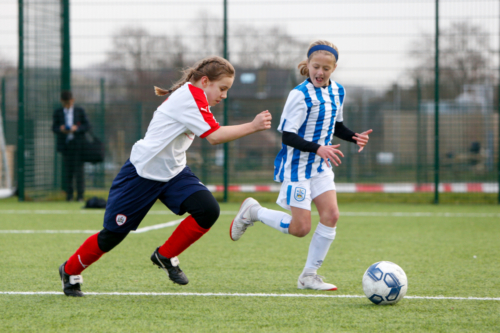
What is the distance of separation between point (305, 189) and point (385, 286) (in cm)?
92

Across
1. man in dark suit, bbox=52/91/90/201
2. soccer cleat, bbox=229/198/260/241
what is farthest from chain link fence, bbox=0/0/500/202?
soccer cleat, bbox=229/198/260/241

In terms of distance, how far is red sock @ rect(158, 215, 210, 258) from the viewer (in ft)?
12.3

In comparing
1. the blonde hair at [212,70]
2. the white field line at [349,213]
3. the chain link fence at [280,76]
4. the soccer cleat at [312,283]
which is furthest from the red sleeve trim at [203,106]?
the chain link fence at [280,76]

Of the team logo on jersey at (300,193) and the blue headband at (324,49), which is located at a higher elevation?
the blue headband at (324,49)

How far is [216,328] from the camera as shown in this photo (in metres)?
2.95

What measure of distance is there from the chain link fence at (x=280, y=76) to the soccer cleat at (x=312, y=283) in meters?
6.50

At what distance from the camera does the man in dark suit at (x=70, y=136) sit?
10.1 meters

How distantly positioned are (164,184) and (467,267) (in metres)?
2.54

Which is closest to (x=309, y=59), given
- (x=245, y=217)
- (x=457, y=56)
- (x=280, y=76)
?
(x=245, y=217)

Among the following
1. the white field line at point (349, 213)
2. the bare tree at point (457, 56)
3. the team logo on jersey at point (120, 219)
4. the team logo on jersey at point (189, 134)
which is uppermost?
the bare tree at point (457, 56)

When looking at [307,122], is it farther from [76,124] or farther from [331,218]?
→ [76,124]

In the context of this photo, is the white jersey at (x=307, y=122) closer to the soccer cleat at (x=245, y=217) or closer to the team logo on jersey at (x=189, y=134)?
the soccer cleat at (x=245, y=217)

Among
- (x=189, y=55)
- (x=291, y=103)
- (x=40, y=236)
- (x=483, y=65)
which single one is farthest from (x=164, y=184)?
(x=483, y=65)

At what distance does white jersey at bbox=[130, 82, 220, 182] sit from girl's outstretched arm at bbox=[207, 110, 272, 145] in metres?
0.05
